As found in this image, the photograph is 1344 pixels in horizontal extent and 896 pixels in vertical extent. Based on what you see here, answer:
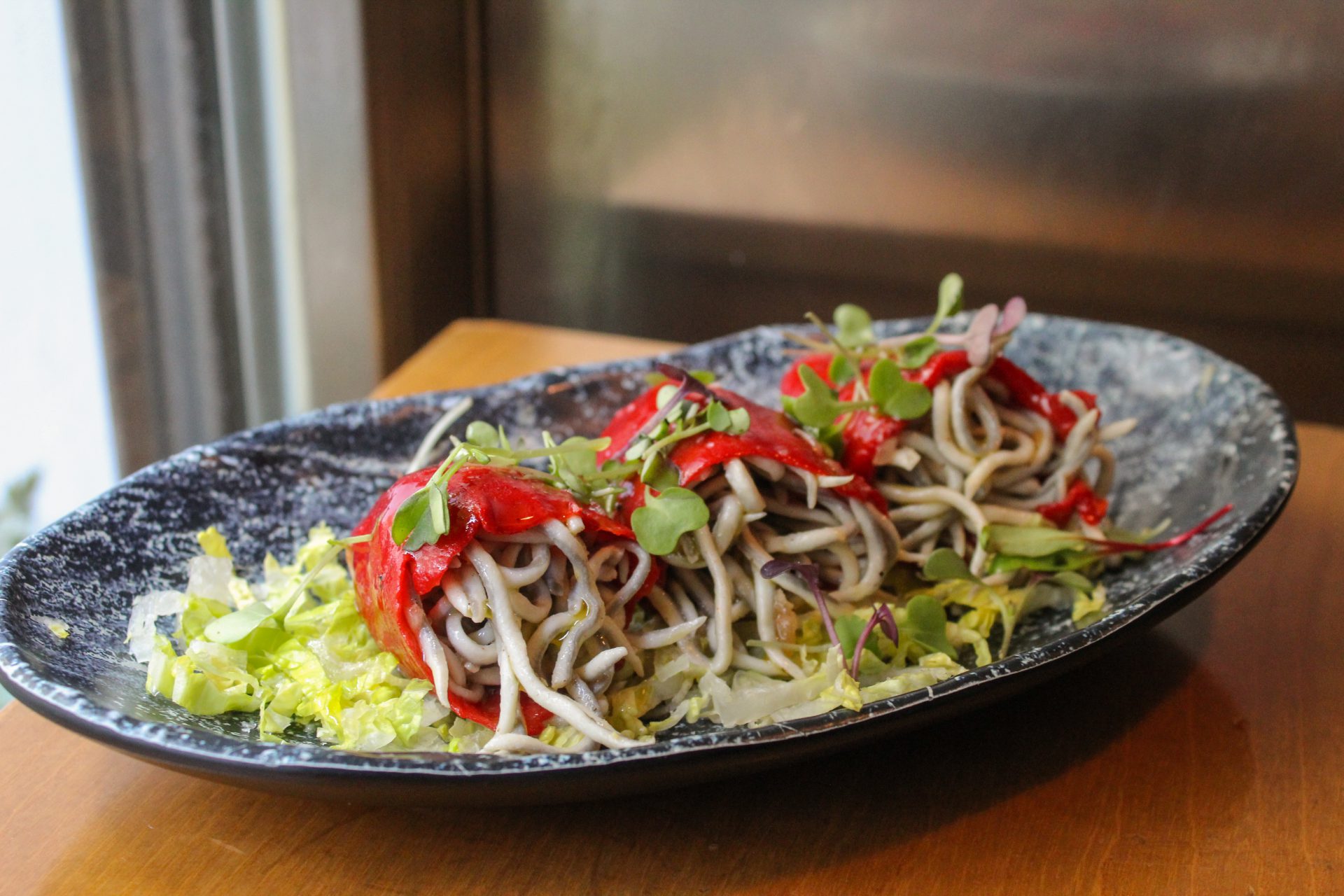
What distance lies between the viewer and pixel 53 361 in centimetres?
264

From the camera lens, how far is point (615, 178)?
128 inches

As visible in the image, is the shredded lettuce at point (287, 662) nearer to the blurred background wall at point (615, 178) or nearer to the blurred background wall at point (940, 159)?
the blurred background wall at point (615, 178)

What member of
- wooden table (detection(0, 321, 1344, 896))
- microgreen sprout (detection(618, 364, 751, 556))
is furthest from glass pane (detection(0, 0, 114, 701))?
microgreen sprout (detection(618, 364, 751, 556))

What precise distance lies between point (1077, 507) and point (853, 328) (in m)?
0.41

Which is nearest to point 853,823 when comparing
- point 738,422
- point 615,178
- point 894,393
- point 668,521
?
point 668,521

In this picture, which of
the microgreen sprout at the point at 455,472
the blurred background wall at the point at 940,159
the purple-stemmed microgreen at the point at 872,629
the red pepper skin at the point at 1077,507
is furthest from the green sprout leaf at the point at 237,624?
the blurred background wall at the point at 940,159

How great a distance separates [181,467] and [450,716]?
20.7 inches

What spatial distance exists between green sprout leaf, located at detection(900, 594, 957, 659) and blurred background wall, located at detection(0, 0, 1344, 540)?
5.69 feet

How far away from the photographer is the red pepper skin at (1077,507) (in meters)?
1.61

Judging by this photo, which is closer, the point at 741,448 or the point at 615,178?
the point at 741,448

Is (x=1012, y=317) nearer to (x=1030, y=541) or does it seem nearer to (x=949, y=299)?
(x=949, y=299)

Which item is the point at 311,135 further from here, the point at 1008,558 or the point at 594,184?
the point at 1008,558

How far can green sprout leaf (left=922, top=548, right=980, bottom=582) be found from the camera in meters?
1.47

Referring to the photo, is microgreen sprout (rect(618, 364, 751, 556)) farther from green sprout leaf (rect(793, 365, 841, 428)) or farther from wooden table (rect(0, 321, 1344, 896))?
wooden table (rect(0, 321, 1344, 896))
